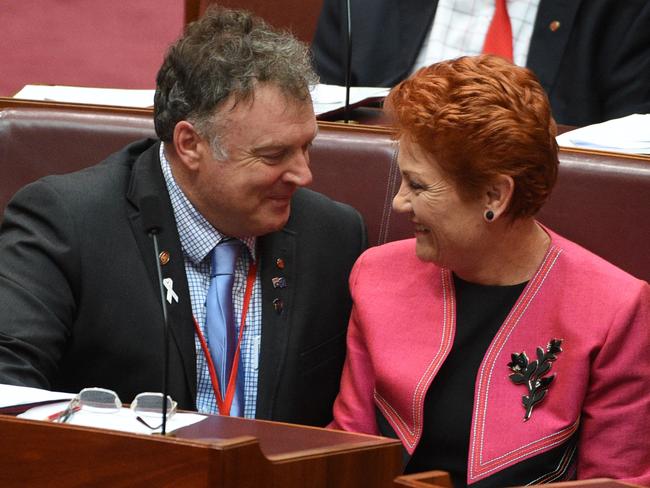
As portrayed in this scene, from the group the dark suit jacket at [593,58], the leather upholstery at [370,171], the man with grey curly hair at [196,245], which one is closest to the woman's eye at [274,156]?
the man with grey curly hair at [196,245]

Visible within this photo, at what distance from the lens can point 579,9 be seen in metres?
2.67

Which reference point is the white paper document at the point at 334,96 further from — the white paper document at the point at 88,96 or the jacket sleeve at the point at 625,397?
the jacket sleeve at the point at 625,397

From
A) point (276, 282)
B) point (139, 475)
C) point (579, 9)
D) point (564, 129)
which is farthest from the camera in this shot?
point (579, 9)

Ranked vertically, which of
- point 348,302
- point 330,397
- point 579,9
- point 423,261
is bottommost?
point 330,397

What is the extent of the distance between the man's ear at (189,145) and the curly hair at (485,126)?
0.34 m

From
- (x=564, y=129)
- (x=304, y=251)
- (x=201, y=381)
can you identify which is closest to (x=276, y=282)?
(x=304, y=251)

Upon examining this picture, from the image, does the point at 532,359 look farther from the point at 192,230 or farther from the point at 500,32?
the point at 500,32

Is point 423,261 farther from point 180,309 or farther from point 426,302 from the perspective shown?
point 180,309

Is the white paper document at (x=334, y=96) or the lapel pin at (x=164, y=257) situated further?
the white paper document at (x=334, y=96)

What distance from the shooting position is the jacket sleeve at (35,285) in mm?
1752

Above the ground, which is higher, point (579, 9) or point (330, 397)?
point (579, 9)

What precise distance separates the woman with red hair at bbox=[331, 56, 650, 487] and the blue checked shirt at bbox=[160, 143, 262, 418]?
184mm

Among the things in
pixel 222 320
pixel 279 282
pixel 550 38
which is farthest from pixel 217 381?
pixel 550 38

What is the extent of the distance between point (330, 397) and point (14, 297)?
21.8 inches
